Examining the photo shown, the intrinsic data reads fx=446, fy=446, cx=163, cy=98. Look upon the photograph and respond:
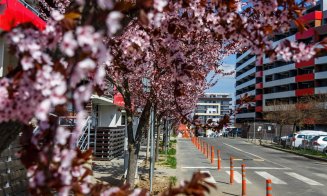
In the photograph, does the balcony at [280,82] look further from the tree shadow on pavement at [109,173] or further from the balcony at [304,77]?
the tree shadow on pavement at [109,173]

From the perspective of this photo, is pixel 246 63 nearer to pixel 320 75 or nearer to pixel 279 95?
pixel 279 95

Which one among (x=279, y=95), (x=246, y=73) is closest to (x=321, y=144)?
(x=279, y=95)

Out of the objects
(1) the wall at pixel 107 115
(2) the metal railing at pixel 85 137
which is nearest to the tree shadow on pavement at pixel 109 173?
(2) the metal railing at pixel 85 137

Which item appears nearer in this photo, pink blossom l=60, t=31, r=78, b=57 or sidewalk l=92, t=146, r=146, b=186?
pink blossom l=60, t=31, r=78, b=57

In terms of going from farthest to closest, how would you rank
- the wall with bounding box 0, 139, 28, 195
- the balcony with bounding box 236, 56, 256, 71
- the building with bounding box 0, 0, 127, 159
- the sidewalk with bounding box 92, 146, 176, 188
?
the balcony with bounding box 236, 56, 256, 71
the sidewalk with bounding box 92, 146, 176, 188
the building with bounding box 0, 0, 127, 159
the wall with bounding box 0, 139, 28, 195

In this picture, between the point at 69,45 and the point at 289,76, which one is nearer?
the point at 69,45

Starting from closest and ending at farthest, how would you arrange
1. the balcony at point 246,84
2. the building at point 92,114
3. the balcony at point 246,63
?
the building at point 92,114, the balcony at point 246,63, the balcony at point 246,84

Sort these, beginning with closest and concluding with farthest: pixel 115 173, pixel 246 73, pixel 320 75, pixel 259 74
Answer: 1. pixel 115 173
2. pixel 320 75
3. pixel 259 74
4. pixel 246 73

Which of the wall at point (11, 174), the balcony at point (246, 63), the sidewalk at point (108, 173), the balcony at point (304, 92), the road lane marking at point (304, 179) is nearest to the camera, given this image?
the wall at point (11, 174)

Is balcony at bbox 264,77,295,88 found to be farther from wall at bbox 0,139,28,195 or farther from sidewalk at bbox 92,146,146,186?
wall at bbox 0,139,28,195

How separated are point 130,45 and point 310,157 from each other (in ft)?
A: 96.0

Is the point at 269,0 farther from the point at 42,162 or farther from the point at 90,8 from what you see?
the point at 42,162

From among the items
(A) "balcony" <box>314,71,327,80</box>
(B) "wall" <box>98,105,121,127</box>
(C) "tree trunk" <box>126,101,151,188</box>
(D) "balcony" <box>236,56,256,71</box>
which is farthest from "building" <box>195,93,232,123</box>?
(C) "tree trunk" <box>126,101,151,188</box>

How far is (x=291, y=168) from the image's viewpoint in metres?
22.3
